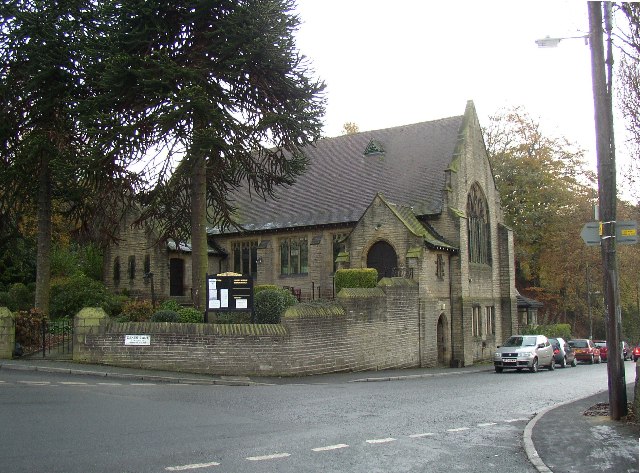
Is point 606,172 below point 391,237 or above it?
below

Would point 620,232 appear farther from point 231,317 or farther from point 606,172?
point 231,317

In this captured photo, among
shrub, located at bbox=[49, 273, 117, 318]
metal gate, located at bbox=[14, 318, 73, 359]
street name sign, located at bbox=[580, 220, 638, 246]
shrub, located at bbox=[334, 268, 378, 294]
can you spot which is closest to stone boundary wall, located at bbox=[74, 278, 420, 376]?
metal gate, located at bbox=[14, 318, 73, 359]

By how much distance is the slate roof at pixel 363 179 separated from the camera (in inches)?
1380

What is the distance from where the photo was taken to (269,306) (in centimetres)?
2181

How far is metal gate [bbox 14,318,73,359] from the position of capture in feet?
67.4

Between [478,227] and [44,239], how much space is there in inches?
916

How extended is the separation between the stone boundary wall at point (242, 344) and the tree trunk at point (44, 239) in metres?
5.22

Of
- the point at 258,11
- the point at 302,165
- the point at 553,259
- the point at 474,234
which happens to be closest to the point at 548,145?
the point at 553,259

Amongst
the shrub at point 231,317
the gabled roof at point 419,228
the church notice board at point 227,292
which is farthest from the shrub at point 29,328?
the gabled roof at point 419,228

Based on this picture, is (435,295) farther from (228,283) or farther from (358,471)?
(358,471)

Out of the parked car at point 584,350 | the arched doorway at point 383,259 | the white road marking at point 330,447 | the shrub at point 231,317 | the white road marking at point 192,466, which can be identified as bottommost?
the parked car at point 584,350

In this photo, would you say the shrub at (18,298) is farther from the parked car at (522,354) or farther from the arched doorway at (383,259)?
the parked car at (522,354)

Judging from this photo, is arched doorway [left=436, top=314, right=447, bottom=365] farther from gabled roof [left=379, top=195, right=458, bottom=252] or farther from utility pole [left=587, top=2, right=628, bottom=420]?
utility pole [left=587, top=2, right=628, bottom=420]

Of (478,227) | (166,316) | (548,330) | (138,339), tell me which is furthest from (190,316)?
(548,330)
